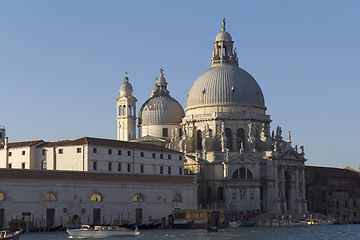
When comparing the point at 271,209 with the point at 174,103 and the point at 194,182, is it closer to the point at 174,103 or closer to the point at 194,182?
the point at 194,182

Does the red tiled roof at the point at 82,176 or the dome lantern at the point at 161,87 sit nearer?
the red tiled roof at the point at 82,176

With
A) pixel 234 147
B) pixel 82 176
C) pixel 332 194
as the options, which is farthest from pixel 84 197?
pixel 332 194

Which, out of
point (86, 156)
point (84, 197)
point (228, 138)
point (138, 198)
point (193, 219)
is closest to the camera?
point (84, 197)

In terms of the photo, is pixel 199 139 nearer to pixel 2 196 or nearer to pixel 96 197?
pixel 96 197

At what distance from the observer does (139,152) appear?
85688 mm

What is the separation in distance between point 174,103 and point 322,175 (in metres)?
26.1

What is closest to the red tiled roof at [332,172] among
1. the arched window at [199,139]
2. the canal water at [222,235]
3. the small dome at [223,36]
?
the arched window at [199,139]

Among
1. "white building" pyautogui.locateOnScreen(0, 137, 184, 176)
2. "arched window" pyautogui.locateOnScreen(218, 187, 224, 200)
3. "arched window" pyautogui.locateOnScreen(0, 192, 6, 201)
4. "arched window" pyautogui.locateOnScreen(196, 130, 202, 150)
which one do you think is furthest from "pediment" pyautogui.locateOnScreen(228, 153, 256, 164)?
"arched window" pyautogui.locateOnScreen(0, 192, 6, 201)

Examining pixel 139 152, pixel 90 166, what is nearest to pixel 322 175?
pixel 139 152

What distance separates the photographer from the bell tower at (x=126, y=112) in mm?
112025

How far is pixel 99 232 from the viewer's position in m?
67.2

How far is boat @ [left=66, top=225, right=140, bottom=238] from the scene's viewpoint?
6619 centimetres

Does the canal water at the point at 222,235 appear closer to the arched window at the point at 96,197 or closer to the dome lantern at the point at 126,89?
the arched window at the point at 96,197

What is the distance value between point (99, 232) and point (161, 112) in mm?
47639
